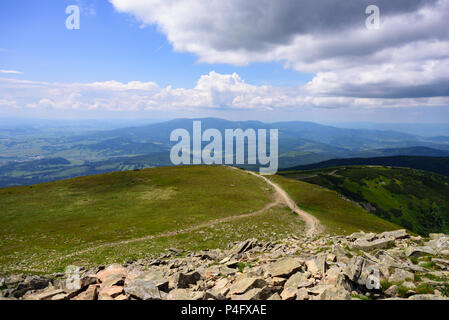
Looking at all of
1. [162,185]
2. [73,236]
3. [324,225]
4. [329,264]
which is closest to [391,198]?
[324,225]

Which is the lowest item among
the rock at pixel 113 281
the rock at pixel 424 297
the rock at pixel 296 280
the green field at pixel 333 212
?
the green field at pixel 333 212

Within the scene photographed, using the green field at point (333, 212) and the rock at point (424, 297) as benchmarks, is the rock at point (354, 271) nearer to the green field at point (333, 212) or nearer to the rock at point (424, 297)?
the rock at point (424, 297)

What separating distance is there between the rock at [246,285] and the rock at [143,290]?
454 cm

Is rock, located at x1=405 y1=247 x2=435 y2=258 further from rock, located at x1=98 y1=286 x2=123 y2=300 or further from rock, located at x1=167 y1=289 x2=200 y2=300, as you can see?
rock, located at x1=98 y1=286 x2=123 y2=300

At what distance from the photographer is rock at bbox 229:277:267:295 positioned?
13011 millimetres

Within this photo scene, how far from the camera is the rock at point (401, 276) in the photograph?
44.6 ft

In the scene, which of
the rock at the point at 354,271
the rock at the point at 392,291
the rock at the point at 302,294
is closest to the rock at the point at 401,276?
the rock at the point at 392,291

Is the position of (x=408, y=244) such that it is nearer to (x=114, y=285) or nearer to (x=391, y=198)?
(x=114, y=285)

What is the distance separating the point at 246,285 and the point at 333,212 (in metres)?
53.9

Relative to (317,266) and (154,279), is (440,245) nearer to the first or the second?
(317,266)

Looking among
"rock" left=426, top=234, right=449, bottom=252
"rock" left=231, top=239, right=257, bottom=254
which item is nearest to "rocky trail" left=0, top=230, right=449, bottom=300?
"rock" left=426, top=234, right=449, bottom=252
